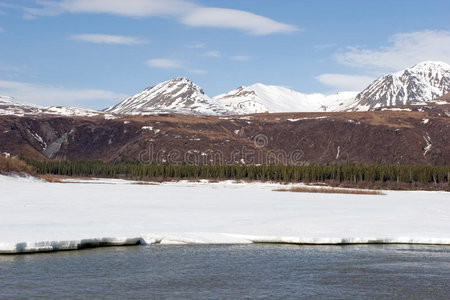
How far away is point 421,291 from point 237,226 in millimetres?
17247

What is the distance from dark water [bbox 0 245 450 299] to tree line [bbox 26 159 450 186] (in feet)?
316

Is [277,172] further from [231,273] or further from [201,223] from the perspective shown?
[231,273]

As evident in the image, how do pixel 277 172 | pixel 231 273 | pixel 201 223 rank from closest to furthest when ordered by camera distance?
pixel 231 273
pixel 201 223
pixel 277 172

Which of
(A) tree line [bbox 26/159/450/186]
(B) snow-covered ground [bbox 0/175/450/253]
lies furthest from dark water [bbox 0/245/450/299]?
(A) tree line [bbox 26/159/450/186]

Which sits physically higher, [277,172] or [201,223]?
[277,172]

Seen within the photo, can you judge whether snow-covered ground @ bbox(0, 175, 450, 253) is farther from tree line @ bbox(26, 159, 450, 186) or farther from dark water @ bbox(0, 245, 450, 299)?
tree line @ bbox(26, 159, 450, 186)

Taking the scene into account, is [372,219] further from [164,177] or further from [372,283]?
[164,177]

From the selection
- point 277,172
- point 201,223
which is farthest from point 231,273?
point 277,172

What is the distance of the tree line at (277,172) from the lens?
125 meters

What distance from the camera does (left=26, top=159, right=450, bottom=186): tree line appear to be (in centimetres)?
12512

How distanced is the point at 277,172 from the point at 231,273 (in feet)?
366

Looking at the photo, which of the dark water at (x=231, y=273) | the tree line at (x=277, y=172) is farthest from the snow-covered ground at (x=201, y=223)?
the tree line at (x=277, y=172)

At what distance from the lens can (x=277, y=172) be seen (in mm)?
137625

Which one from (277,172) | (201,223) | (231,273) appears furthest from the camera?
(277,172)
